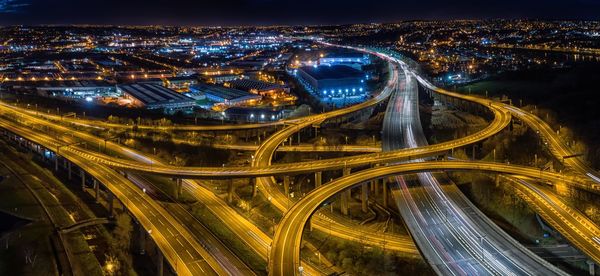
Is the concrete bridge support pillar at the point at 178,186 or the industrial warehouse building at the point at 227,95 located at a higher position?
the industrial warehouse building at the point at 227,95

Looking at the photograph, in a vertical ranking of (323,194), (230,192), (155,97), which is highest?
(155,97)

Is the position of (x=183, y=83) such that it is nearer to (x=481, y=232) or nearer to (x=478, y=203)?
(x=478, y=203)

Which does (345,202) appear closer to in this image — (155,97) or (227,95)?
(227,95)

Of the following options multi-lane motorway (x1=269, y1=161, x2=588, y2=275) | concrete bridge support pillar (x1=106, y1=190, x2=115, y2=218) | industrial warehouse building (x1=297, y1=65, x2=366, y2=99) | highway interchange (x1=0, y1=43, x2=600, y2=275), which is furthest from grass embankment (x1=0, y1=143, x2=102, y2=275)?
industrial warehouse building (x1=297, y1=65, x2=366, y2=99)

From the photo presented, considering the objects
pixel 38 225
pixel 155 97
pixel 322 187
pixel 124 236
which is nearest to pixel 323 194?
pixel 322 187

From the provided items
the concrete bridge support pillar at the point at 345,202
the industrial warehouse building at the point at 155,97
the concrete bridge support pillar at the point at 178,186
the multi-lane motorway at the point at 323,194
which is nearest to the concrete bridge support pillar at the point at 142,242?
the concrete bridge support pillar at the point at 178,186

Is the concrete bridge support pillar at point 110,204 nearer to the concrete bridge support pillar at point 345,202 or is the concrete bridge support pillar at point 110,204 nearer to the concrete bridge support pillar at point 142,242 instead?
the concrete bridge support pillar at point 142,242

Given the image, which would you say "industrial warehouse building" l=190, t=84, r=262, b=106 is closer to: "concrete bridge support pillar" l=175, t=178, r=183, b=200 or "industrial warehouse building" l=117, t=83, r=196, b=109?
"industrial warehouse building" l=117, t=83, r=196, b=109
